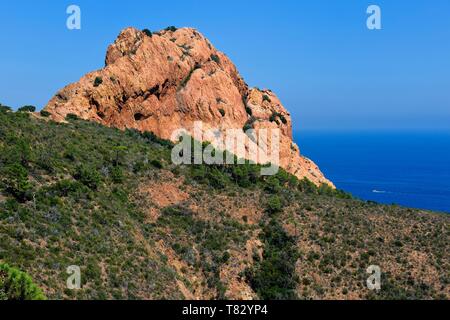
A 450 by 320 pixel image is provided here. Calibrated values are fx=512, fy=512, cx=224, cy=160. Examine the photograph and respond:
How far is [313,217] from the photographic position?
53094mm

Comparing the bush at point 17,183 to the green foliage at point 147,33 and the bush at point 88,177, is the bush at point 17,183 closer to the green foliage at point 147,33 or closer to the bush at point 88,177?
the bush at point 88,177

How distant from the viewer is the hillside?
1421 inches

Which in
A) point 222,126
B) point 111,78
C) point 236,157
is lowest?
point 236,157

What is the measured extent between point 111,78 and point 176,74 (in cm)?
1105

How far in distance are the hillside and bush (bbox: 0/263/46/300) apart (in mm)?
1906

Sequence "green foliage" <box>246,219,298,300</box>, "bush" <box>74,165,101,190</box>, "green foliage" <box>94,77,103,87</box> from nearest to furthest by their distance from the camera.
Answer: "green foliage" <box>246,219,298,300</box>
"bush" <box>74,165,101,190</box>
"green foliage" <box>94,77,103,87</box>

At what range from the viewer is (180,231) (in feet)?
158

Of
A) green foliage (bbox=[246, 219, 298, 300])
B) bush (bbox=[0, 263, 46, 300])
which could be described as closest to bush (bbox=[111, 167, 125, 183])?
green foliage (bbox=[246, 219, 298, 300])

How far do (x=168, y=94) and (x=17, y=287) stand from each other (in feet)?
172

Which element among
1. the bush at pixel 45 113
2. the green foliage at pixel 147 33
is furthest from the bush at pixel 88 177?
the green foliage at pixel 147 33

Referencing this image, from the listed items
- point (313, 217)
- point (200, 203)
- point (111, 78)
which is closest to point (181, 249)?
point (200, 203)

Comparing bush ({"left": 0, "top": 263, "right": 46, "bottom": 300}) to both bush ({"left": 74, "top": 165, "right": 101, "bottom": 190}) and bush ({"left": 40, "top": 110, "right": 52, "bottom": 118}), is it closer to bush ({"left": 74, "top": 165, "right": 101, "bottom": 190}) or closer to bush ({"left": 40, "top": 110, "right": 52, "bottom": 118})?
bush ({"left": 74, "top": 165, "right": 101, "bottom": 190})

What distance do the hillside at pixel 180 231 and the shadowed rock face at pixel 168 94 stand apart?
12495 mm

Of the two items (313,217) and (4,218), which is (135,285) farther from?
(313,217)
